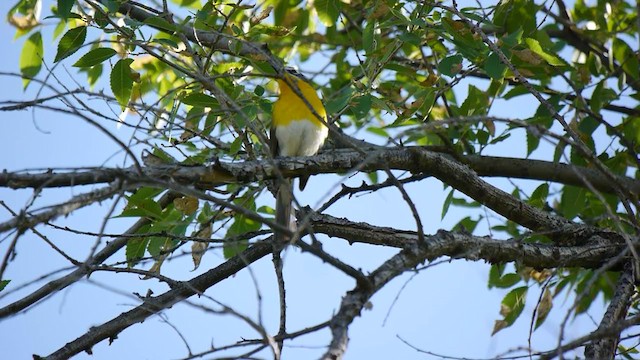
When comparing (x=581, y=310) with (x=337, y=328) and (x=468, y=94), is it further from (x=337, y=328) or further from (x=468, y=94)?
(x=337, y=328)

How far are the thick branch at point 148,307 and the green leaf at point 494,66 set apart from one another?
145 centimetres

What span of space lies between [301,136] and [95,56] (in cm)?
231

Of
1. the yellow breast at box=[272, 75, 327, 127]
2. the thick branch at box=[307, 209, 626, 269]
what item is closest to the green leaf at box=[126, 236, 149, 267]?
the thick branch at box=[307, 209, 626, 269]

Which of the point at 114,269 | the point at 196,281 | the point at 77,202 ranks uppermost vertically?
the point at 196,281

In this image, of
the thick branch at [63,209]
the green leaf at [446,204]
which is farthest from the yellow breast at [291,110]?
the thick branch at [63,209]

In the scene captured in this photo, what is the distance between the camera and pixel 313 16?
689 cm

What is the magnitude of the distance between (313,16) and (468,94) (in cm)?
252

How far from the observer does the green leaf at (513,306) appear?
4.68 metres

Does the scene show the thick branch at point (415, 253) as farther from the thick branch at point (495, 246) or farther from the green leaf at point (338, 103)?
the green leaf at point (338, 103)

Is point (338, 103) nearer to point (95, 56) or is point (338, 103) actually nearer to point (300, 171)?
point (300, 171)

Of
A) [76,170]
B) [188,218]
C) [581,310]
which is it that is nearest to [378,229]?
[188,218]

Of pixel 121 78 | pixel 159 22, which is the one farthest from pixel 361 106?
pixel 121 78

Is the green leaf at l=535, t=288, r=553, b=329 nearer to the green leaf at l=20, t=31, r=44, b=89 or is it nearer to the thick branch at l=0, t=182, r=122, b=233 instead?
the thick branch at l=0, t=182, r=122, b=233

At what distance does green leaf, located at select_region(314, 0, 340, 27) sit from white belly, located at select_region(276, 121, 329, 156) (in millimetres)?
863
